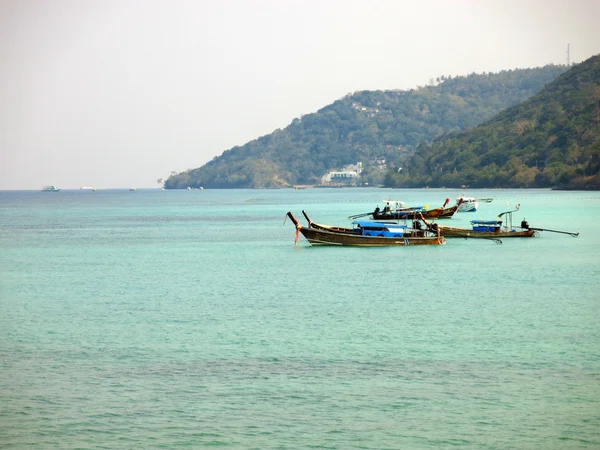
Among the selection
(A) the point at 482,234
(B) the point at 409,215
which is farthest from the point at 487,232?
(B) the point at 409,215

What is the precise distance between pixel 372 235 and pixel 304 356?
39.6 meters

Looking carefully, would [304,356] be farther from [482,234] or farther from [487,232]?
[487,232]

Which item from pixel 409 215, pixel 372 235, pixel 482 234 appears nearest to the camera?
pixel 372 235

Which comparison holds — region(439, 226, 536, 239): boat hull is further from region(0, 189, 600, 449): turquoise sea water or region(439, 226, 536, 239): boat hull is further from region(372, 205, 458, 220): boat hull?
region(0, 189, 600, 449): turquoise sea water

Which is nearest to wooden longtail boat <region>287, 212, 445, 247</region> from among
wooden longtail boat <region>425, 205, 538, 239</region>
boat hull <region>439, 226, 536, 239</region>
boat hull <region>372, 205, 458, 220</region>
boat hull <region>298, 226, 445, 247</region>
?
boat hull <region>298, 226, 445, 247</region>

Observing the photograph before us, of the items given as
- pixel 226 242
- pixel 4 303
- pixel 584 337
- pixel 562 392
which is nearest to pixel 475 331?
pixel 584 337

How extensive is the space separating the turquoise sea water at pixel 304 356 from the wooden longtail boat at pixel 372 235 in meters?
11.5

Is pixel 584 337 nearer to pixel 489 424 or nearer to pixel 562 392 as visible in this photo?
pixel 562 392

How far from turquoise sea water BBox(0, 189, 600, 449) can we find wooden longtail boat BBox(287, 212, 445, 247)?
37.6 ft

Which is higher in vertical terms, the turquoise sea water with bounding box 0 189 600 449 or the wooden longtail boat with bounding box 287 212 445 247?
the wooden longtail boat with bounding box 287 212 445 247

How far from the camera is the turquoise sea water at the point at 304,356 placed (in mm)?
18906

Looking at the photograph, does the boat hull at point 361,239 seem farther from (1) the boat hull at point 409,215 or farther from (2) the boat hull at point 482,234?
(1) the boat hull at point 409,215

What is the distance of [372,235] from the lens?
212 ft

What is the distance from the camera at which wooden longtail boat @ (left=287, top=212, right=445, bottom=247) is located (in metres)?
64.4
